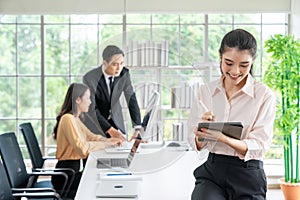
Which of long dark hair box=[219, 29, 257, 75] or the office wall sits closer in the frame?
long dark hair box=[219, 29, 257, 75]

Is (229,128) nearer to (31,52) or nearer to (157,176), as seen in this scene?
(157,176)

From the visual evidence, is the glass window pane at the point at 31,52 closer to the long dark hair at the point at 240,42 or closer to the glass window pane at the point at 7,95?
the glass window pane at the point at 7,95

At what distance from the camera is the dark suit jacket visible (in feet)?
5.77

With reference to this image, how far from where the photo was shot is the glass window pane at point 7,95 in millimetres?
6152

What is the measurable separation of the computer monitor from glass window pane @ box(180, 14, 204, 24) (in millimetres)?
3792

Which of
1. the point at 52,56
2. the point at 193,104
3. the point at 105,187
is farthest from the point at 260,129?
the point at 52,56

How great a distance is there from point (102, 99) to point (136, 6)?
4.19 m

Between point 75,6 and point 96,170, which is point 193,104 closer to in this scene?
point 96,170

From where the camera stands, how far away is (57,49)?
6.16 metres

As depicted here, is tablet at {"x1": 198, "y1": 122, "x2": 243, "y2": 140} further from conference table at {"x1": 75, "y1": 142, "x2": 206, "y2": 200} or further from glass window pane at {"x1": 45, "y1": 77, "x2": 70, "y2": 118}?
glass window pane at {"x1": 45, "y1": 77, "x2": 70, "y2": 118}

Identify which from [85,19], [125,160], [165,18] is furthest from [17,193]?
[165,18]

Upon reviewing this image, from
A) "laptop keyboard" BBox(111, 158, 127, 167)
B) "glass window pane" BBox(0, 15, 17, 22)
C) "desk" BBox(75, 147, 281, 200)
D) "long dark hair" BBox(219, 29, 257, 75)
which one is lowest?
"desk" BBox(75, 147, 281, 200)

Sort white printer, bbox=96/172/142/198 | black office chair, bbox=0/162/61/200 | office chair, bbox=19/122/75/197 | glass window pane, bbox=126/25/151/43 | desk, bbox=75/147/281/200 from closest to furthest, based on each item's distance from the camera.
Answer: glass window pane, bbox=126/25/151/43 < desk, bbox=75/147/281/200 < white printer, bbox=96/172/142/198 < black office chair, bbox=0/162/61/200 < office chair, bbox=19/122/75/197

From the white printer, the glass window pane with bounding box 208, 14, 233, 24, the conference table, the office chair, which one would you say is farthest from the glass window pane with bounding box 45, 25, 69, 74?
the white printer
